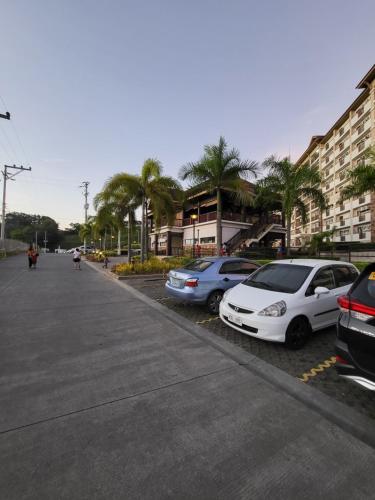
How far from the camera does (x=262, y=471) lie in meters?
1.97

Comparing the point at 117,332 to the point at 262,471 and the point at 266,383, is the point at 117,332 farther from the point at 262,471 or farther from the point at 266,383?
the point at 262,471

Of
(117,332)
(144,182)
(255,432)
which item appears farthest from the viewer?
(144,182)

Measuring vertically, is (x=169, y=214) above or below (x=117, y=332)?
above

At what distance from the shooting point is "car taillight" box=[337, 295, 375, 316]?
2.50m

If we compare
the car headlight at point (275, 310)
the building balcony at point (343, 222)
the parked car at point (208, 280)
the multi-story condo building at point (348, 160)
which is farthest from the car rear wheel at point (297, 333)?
the building balcony at point (343, 222)

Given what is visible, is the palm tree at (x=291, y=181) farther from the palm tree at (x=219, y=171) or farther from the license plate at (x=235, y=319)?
the license plate at (x=235, y=319)

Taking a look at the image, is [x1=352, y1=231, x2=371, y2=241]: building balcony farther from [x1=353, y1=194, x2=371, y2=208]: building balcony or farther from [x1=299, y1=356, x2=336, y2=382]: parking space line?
[x1=299, y1=356, x2=336, y2=382]: parking space line

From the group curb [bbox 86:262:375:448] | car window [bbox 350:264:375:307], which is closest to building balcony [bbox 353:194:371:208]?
curb [bbox 86:262:375:448]

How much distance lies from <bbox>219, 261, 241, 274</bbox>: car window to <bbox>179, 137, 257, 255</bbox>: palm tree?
8.30m

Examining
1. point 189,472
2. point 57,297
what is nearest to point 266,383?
point 189,472

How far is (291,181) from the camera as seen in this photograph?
17.4 m

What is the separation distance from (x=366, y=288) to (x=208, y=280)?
400cm

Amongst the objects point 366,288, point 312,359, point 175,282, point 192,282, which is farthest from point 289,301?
point 175,282

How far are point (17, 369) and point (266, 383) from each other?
3.60 m
